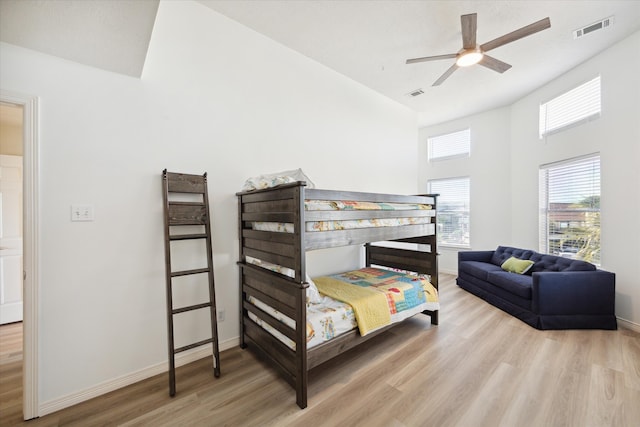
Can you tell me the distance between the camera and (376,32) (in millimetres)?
2764

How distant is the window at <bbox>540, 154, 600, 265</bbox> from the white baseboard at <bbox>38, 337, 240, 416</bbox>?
15.6 ft

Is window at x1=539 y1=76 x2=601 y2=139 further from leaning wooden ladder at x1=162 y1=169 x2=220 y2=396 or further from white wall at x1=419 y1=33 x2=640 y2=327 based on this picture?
leaning wooden ladder at x1=162 y1=169 x2=220 y2=396

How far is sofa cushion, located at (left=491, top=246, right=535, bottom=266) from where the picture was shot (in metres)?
4.11

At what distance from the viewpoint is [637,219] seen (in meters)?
2.88

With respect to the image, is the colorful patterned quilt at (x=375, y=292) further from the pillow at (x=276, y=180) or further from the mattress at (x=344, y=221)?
the pillow at (x=276, y=180)

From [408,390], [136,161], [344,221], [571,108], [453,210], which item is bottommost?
[408,390]

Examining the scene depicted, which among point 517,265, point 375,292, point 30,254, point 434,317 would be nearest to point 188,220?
point 30,254

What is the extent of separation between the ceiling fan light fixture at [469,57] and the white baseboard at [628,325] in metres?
3.35

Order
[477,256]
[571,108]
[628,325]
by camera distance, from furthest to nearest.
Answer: [477,256] → [571,108] → [628,325]

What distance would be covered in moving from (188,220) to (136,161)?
0.60 m

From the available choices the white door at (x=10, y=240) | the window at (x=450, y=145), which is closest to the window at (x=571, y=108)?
the window at (x=450, y=145)

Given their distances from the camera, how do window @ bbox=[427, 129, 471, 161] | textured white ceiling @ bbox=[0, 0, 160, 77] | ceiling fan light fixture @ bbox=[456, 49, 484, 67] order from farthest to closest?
window @ bbox=[427, 129, 471, 161]
ceiling fan light fixture @ bbox=[456, 49, 484, 67]
textured white ceiling @ bbox=[0, 0, 160, 77]

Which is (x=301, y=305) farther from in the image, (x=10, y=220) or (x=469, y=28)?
(x=10, y=220)

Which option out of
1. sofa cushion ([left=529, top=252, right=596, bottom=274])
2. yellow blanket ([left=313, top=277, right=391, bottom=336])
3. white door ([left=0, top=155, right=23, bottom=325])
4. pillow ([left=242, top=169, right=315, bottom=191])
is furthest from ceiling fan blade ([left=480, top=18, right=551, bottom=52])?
white door ([left=0, top=155, right=23, bottom=325])
